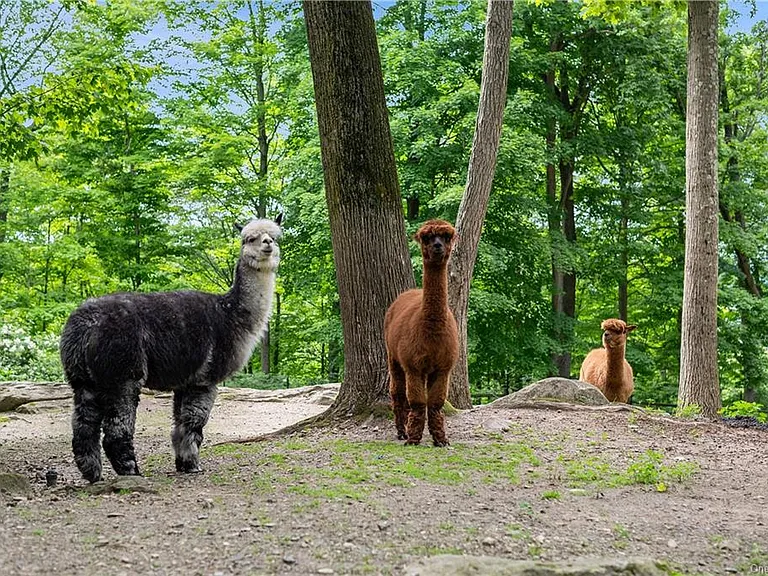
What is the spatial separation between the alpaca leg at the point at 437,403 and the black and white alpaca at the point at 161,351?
5.18ft

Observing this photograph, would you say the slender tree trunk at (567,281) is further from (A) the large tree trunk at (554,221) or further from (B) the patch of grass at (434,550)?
(B) the patch of grass at (434,550)

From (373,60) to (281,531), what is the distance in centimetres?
520

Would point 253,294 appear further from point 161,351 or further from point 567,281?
point 567,281

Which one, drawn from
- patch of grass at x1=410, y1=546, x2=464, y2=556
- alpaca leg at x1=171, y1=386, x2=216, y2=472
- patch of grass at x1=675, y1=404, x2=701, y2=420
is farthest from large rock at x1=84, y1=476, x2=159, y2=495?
patch of grass at x1=675, y1=404, x2=701, y2=420

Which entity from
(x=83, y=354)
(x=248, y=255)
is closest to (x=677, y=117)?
(x=248, y=255)

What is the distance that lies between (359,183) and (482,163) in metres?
3.28

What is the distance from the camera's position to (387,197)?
27.7ft

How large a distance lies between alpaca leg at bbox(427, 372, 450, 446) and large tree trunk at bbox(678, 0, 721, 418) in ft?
19.7

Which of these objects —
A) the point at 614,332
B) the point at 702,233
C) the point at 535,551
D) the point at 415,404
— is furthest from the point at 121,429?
the point at 702,233

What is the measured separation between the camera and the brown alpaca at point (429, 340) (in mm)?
7242

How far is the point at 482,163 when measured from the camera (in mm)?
11188

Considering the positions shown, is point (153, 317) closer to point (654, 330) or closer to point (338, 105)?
point (338, 105)

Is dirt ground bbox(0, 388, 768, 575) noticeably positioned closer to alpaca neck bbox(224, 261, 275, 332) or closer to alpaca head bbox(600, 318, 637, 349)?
alpaca neck bbox(224, 261, 275, 332)

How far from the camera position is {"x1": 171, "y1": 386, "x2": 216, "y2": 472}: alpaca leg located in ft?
21.3
